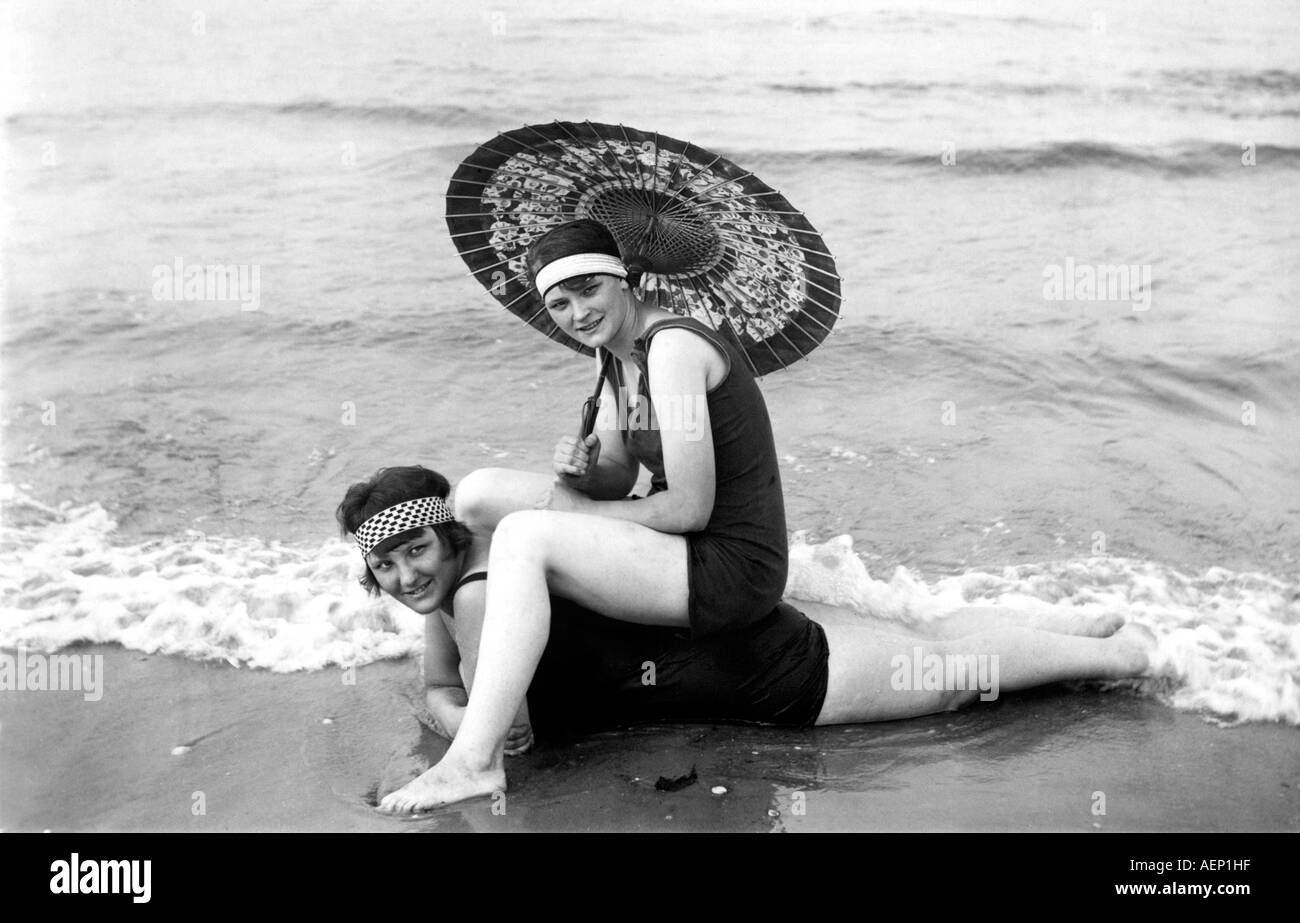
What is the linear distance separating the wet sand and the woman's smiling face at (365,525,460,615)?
0.43 meters

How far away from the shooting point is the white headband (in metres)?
2.93

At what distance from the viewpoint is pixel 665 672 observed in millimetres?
3143

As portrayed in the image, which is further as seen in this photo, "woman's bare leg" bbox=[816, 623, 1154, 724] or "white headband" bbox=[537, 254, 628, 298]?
"woman's bare leg" bbox=[816, 623, 1154, 724]

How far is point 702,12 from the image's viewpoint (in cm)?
508

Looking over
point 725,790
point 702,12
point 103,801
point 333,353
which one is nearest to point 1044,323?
point 702,12

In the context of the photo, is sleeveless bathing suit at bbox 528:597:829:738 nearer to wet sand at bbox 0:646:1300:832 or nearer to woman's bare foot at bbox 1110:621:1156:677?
wet sand at bbox 0:646:1300:832

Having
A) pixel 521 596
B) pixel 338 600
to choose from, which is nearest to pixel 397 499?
pixel 521 596

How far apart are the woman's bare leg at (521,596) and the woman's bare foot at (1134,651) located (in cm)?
127

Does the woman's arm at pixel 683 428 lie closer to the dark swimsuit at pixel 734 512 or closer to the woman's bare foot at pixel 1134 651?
the dark swimsuit at pixel 734 512

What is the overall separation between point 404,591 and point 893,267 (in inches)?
166

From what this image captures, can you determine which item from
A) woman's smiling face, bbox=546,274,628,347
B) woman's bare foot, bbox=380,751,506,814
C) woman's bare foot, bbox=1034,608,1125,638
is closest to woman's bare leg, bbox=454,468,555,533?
woman's smiling face, bbox=546,274,628,347

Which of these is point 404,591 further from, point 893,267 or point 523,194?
point 893,267

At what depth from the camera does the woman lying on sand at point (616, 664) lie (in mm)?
2848

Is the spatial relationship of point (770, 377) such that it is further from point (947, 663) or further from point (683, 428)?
point (683, 428)
